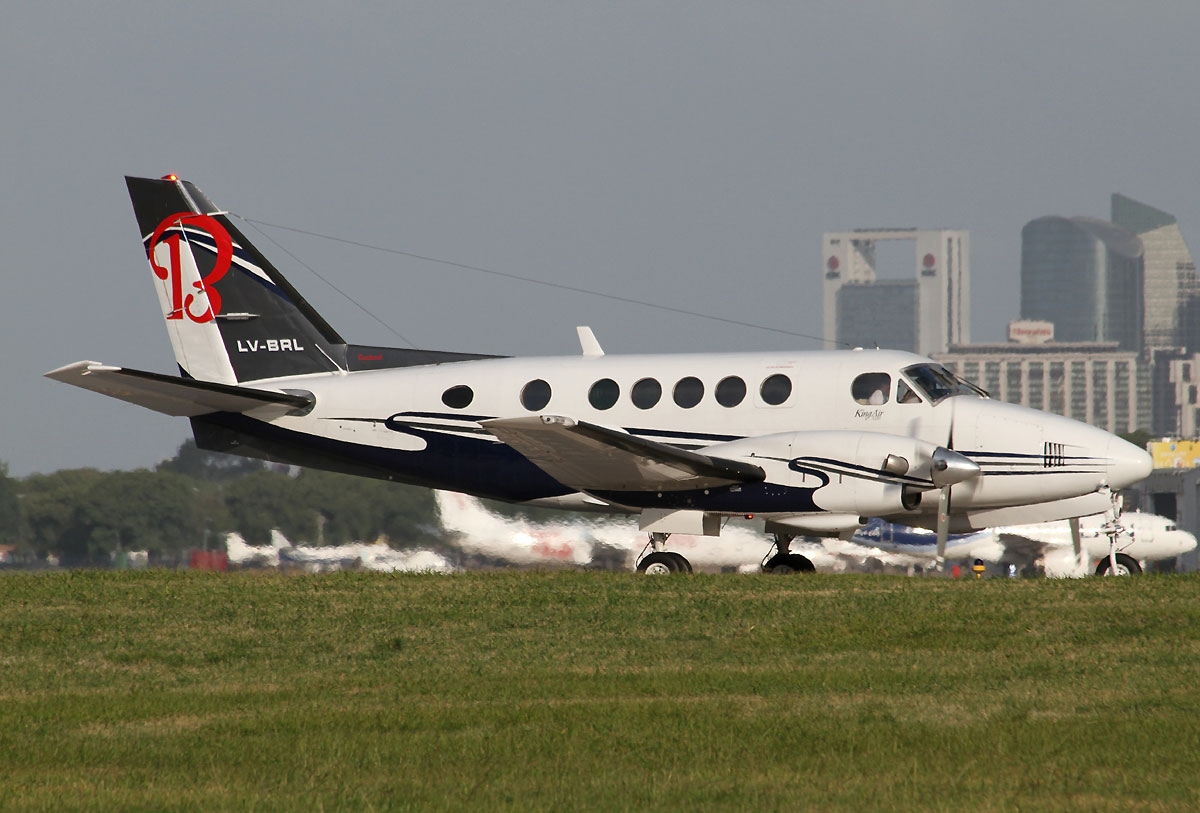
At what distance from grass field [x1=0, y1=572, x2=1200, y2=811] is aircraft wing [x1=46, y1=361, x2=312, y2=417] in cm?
289

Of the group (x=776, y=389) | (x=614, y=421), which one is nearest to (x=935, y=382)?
(x=776, y=389)

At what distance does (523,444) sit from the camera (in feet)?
63.8

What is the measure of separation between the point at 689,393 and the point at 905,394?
9.29 feet

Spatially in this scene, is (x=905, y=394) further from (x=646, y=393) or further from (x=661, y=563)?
(x=661, y=563)

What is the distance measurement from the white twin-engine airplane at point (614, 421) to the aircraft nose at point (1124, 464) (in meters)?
0.03

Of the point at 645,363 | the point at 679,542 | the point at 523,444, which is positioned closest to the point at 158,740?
the point at 523,444

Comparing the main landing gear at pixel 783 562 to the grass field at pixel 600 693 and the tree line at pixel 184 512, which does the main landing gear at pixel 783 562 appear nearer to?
the grass field at pixel 600 693

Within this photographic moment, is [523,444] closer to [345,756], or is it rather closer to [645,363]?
[645,363]

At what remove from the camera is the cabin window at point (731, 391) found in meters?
20.1

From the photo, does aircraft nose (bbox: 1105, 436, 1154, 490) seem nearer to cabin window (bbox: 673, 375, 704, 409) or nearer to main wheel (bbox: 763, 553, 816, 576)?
main wheel (bbox: 763, 553, 816, 576)

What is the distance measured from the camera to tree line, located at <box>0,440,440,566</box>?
3600 centimetres

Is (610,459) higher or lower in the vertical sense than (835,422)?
lower

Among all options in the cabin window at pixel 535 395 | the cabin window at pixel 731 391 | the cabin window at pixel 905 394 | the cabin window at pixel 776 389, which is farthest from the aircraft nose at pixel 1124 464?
the cabin window at pixel 535 395

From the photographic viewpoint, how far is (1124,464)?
19156 mm
